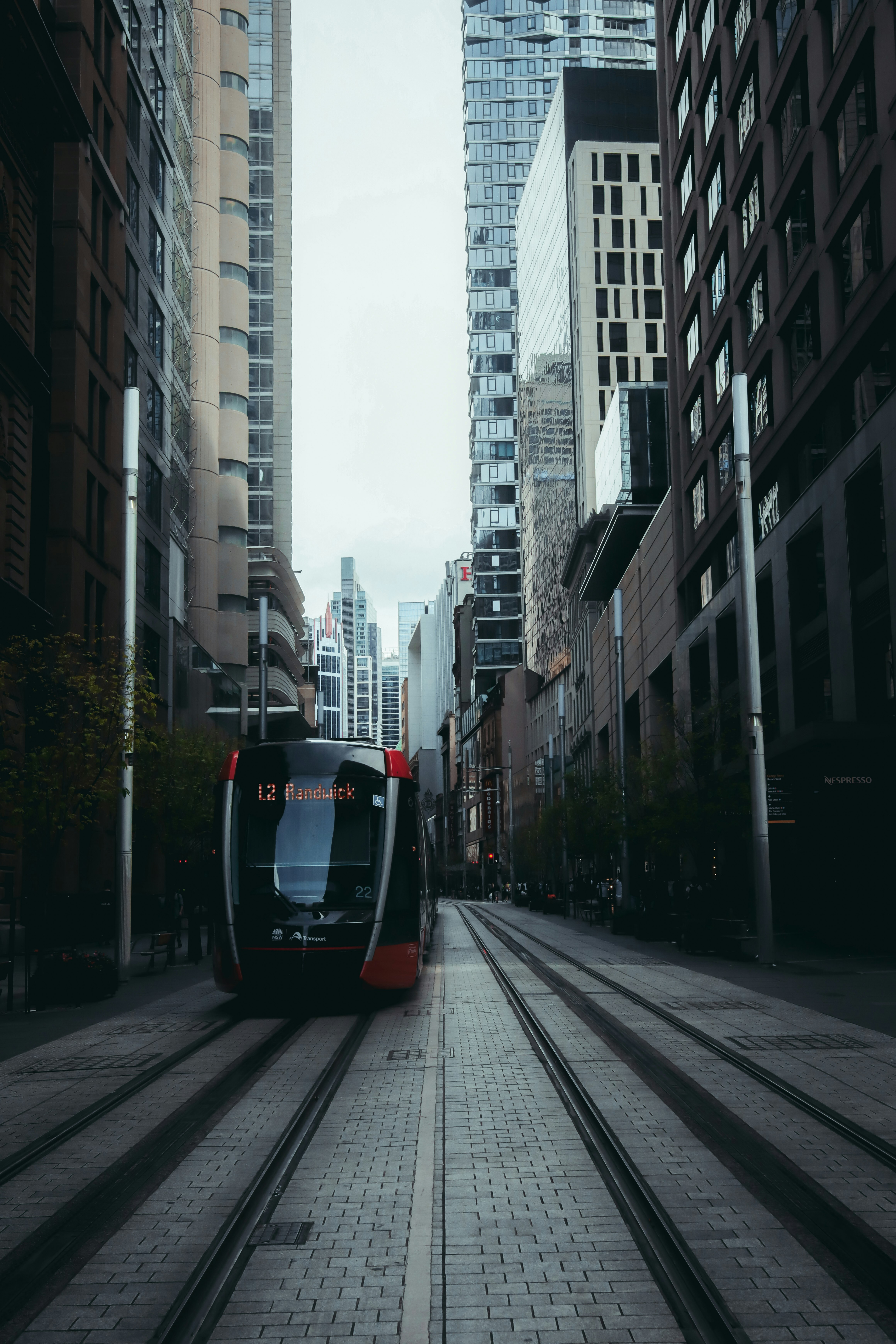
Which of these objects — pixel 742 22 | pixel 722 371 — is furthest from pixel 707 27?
pixel 722 371

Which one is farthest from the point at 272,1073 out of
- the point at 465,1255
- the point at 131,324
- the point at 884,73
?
the point at 131,324

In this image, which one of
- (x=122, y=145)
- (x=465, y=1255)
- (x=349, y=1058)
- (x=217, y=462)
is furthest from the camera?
(x=217, y=462)

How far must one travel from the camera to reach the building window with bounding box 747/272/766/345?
1644 inches

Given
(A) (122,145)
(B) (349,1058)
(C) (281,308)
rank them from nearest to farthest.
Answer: (B) (349,1058)
(A) (122,145)
(C) (281,308)

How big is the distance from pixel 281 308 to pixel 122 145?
82.9 meters

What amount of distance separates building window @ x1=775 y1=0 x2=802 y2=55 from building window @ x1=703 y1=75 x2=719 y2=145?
28.7 feet

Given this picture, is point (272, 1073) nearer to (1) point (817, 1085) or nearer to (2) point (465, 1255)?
(1) point (817, 1085)

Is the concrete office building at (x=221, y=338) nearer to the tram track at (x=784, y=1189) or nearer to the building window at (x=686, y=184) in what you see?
the building window at (x=686, y=184)

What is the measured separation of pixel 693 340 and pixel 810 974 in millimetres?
35891

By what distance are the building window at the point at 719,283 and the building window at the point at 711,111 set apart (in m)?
4.87

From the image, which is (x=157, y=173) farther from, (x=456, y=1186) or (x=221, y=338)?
(x=456, y=1186)

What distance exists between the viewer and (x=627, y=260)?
388 feet

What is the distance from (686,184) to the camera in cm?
5428

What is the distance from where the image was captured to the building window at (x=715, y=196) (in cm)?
4762
